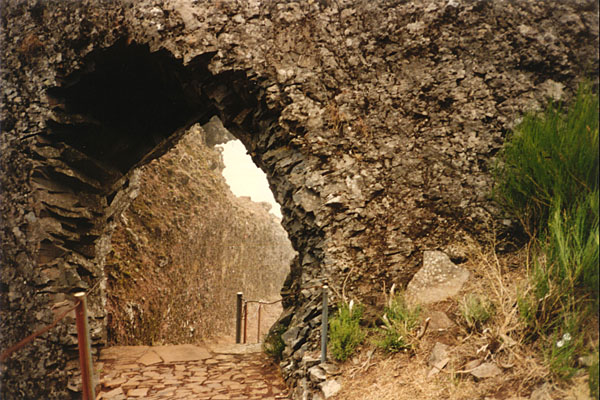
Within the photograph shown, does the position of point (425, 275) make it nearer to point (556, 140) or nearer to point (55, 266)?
point (556, 140)

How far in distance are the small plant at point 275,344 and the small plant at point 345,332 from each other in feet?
6.05

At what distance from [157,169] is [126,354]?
5080 millimetres

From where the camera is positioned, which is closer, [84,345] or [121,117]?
[84,345]

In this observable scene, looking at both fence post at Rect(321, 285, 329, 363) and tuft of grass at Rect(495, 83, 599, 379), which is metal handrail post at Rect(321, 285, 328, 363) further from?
tuft of grass at Rect(495, 83, 599, 379)

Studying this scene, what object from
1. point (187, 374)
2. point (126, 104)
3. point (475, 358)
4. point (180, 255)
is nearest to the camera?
point (475, 358)

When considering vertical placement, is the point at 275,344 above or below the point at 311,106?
below

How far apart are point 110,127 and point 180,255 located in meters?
4.82

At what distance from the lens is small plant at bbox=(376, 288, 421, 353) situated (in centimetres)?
330

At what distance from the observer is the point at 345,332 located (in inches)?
139

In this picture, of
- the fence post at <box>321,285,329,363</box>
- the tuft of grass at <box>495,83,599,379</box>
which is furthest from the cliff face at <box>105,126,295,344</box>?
the tuft of grass at <box>495,83,599,379</box>

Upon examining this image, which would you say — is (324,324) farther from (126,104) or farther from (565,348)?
(126,104)

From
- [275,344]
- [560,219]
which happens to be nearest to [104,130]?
[275,344]

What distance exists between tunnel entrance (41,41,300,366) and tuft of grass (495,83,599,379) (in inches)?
91.9

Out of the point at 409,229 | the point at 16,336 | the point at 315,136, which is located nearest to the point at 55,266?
the point at 16,336
